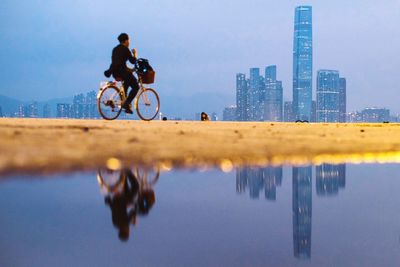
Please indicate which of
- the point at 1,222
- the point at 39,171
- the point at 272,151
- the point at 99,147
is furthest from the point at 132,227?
the point at 272,151

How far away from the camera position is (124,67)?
13039 millimetres

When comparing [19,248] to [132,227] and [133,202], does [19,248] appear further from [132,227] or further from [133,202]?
[133,202]

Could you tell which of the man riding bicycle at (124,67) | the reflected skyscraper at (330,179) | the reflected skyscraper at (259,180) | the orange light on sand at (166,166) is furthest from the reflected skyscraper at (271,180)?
the man riding bicycle at (124,67)

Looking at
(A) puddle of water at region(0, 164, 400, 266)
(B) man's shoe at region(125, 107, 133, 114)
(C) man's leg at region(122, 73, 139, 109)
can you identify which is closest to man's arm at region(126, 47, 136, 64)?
(C) man's leg at region(122, 73, 139, 109)

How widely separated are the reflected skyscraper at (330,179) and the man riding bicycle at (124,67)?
30.0 feet

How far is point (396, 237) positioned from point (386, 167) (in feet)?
6.29

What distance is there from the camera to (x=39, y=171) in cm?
310

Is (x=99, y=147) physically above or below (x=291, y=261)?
above

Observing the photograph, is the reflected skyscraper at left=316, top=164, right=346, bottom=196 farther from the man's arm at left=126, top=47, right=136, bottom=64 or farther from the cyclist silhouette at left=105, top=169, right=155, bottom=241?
the man's arm at left=126, top=47, right=136, bottom=64

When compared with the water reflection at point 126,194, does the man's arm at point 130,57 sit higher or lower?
higher

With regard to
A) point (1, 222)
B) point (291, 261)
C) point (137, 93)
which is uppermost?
point (137, 93)

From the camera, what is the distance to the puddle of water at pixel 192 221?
6.82 feet

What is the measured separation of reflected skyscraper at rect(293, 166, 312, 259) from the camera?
7.91 feet

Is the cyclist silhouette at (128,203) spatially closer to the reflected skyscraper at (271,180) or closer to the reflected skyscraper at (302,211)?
the reflected skyscraper at (302,211)
